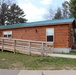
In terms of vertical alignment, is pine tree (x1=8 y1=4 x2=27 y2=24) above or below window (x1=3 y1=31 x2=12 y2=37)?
above

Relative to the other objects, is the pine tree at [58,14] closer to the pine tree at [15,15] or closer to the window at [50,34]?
the pine tree at [15,15]

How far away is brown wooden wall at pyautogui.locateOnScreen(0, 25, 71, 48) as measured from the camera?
21844 millimetres

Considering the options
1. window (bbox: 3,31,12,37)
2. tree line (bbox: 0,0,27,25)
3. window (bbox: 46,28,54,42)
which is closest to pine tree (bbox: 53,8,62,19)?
tree line (bbox: 0,0,27,25)

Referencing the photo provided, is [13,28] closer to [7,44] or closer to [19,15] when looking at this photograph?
[7,44]

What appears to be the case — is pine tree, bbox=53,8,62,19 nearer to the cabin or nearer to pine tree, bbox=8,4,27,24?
pine tree, bbox=8,4,27,24

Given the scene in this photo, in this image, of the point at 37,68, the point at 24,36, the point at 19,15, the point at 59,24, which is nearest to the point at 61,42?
the point at 59,24

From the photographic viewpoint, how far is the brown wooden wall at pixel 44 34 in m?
21.8

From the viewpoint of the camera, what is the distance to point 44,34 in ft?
76.8

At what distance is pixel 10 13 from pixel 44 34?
33723 mm

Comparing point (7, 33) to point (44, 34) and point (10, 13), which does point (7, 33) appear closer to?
point (44, 34)

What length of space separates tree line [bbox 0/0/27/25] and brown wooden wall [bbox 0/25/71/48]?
27151 mm

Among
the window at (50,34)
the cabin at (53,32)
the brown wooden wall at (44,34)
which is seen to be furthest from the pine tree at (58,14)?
the window at (50,34)

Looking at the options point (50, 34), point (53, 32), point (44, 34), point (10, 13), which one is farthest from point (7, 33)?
point (10, 13)

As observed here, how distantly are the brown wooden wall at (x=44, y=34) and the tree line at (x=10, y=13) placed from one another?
27.2 meters
